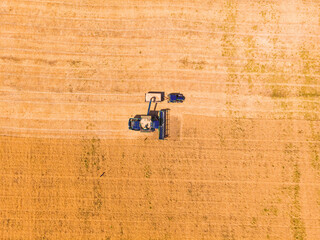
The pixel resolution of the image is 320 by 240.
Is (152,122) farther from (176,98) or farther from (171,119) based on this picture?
(176,98)

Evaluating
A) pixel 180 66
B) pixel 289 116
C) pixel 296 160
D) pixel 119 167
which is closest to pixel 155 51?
pixel 180 66

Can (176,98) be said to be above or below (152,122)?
above

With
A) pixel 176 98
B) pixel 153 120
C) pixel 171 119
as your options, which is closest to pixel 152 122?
pixel 153 120

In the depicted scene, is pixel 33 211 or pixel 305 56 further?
pixel 305 56

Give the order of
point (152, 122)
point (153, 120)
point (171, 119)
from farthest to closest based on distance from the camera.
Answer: point (171, 119), point (153, 120), point (152, 122)

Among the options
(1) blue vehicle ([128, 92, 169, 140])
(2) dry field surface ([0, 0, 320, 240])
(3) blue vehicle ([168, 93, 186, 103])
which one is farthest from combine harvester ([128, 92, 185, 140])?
(2) dry field surface ([0, 0, 320, 240])

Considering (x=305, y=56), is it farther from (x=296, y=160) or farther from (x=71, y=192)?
(x=71, y=192)
